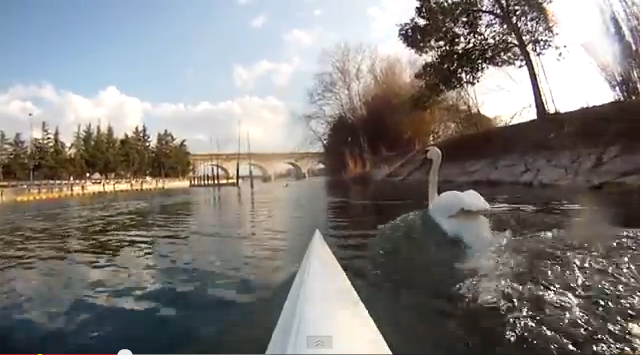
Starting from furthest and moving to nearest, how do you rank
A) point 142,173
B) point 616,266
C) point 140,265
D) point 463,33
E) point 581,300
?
1. point 142,173
2. point 463,33
3. point 140,265
4. point 616,266
5. point 581,300

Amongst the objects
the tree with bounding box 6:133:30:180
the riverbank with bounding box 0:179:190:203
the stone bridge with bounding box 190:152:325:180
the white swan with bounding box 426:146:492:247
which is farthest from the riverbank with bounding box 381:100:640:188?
the tree with bounding box 6:133:30:180

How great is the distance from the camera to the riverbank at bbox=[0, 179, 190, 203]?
2144 mm

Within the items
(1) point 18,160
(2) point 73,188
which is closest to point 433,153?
(2) point 73,188

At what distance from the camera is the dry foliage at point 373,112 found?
1.86 m

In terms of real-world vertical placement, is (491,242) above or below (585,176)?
below

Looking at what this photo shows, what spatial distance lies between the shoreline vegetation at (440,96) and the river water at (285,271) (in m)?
0.17

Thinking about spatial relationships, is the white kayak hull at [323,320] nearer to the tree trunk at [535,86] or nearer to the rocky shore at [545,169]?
the rocky shore at [545,169]

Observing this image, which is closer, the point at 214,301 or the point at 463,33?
the point at 214,301

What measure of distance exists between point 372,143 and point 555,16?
815 millimetres

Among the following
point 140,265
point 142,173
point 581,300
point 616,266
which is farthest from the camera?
point 142,173

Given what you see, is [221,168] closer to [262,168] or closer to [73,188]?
[262,168]

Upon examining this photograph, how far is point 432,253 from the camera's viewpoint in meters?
1.75

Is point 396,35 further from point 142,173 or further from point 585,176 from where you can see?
point 142,173

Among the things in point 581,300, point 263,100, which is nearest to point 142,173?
point 263,100
